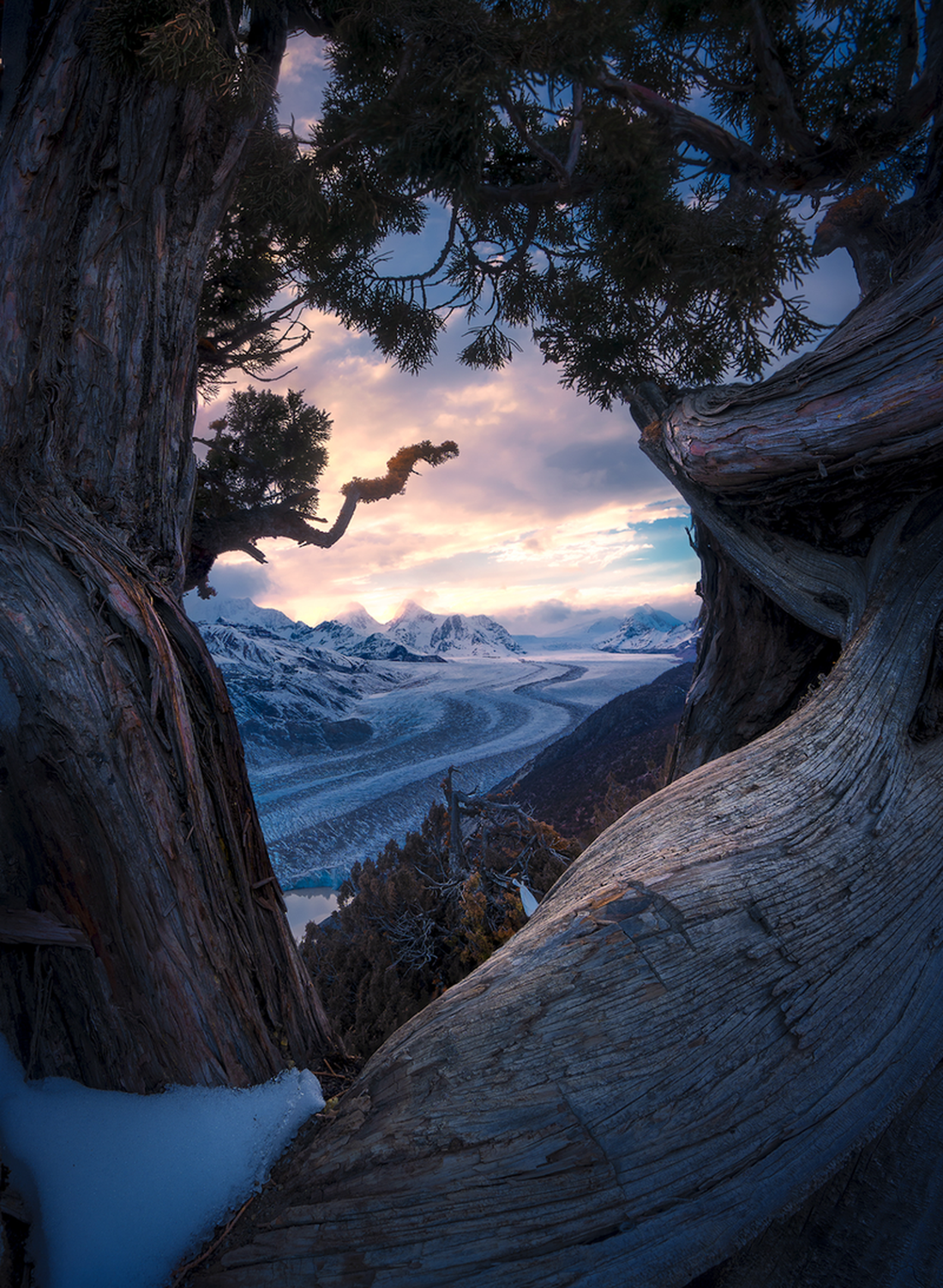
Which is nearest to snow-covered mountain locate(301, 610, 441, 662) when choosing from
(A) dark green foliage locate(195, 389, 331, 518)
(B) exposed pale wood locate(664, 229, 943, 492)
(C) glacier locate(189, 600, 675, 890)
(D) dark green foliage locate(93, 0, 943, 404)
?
(C) glacier locate(189, 600, 675, 890)

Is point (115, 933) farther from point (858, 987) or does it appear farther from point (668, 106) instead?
point (668, 106)

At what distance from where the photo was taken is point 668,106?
3.53m

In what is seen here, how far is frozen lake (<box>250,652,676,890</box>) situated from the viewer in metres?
5.49

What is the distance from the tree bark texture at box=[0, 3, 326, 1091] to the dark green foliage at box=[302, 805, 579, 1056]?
A: 2329mm

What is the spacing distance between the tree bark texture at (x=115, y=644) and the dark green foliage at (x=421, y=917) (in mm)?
2329

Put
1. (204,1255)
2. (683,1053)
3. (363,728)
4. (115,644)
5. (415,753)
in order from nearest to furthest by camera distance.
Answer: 1. (204,1255)
2. (683,1053)
3. (115,644)
4. (415,753)
5. (363,728)

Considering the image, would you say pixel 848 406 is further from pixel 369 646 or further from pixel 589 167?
pixel 369 646

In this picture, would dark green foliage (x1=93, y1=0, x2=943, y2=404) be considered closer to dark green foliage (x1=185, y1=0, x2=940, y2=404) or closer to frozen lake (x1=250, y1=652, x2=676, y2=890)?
dark green foliage (x1=185, y1=0, x2=940, y2=404)

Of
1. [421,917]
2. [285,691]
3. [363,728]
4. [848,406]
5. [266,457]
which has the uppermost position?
[266,457]

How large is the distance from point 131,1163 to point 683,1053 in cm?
123

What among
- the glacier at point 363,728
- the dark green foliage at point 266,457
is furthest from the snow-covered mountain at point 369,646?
the dark green foliage at point 266,457

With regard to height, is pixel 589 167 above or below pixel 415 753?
above

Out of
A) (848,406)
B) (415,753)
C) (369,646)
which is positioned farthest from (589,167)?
(369,646)

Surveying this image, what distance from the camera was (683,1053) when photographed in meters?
1.23
